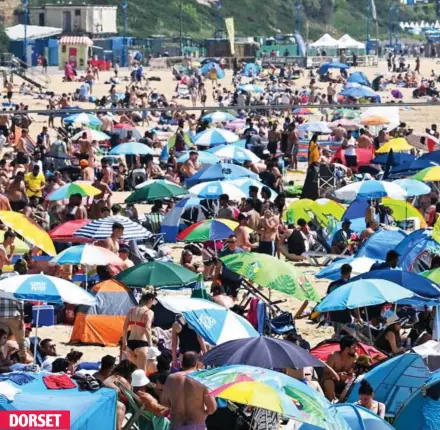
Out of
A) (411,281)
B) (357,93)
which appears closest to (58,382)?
(411,281)

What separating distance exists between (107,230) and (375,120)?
16.4 meters

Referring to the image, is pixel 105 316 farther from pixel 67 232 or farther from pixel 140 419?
pixel 140 419

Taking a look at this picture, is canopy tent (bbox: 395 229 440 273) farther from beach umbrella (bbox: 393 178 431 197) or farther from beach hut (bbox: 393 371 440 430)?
beach hut (bbox: 393 371 440 430)

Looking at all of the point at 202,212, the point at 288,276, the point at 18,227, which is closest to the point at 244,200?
the point at 202,212

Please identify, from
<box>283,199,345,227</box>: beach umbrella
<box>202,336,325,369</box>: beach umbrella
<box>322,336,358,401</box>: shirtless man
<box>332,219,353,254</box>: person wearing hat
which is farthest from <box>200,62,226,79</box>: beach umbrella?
<box>202,336,325,369</box>: beach umbrella

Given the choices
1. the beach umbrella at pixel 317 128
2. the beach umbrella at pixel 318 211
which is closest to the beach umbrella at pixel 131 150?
the beach umbrella at pixel 317 128

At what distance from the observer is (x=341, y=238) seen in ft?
58.9

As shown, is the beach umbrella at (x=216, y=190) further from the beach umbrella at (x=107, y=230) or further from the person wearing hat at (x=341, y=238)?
the beach umbrella at (x=107, y=230)

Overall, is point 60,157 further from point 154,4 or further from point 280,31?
point 280,31

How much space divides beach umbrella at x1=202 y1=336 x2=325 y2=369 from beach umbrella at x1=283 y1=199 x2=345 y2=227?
860 centimetres

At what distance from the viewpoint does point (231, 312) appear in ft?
37.8

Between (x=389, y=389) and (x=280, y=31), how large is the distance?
96788mm

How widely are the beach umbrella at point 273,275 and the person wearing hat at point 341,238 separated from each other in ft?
14.7

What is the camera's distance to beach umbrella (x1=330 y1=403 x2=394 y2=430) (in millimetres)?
9125
